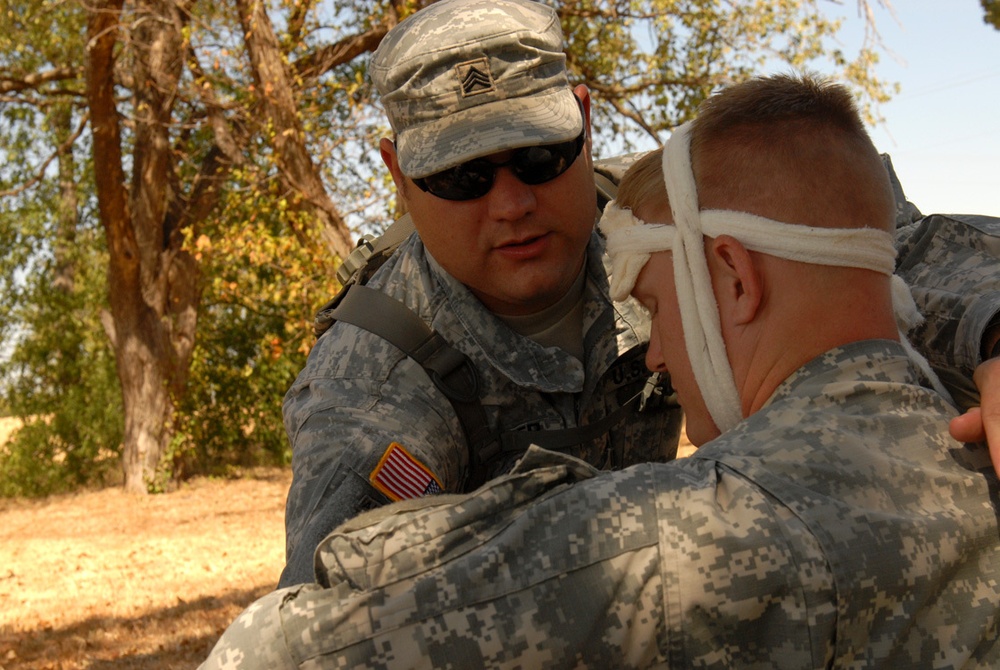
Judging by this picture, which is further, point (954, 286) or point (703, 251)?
point (954, 286)

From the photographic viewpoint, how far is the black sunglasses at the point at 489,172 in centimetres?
269

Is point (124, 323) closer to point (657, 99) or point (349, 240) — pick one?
point (349, 240)

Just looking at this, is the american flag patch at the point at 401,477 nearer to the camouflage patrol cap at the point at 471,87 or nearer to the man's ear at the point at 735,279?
the camouflage patrol cap at the point at 471,87

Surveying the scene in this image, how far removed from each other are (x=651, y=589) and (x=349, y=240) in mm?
9724

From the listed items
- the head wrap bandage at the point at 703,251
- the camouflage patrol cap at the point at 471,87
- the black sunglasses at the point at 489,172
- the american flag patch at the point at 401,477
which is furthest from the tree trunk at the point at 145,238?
the head wrap bandage at the point at 703,251

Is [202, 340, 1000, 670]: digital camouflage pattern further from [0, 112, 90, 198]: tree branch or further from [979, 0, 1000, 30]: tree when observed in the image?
[0, 112, 90, 198]: tree branch

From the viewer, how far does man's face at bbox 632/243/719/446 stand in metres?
1.83

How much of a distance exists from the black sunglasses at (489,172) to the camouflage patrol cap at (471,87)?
4cm

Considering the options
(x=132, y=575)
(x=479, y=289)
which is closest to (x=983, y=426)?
(x=479, y=289)

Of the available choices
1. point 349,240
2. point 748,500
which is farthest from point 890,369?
point 349,240

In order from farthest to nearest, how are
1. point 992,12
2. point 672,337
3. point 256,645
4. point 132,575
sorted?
point 992,12
point 132,575
point 672,337
point 256,645

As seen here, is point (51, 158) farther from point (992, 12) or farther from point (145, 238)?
point (992, 12)

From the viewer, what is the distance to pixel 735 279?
1.70 m

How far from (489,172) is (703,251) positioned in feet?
3.45
